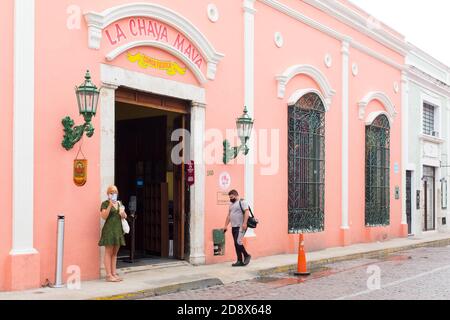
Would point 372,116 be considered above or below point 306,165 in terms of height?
above

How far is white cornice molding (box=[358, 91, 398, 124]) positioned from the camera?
763 inches

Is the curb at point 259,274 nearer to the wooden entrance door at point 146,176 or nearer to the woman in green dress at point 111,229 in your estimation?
the woman in green dress at point 111,229

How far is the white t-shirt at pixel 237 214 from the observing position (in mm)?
12656

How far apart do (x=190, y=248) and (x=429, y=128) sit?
1610 cm

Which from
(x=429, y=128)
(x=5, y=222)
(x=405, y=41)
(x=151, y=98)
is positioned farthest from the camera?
(x=429, y=128)

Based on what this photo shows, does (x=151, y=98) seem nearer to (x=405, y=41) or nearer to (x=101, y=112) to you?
(x=101, y=112)

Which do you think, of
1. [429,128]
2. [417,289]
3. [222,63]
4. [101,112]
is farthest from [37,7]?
[429,128]

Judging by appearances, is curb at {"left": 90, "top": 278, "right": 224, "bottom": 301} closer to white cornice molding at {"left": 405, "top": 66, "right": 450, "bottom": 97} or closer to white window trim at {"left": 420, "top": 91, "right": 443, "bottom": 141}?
white cornice molding at {"left": 405, "top": 66, "right": 450, "bottom": 97}

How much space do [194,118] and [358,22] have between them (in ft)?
29.2

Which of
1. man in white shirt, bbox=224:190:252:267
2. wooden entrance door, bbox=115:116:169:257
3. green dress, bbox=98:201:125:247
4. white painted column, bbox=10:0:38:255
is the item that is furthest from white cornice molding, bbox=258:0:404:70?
green dress, bbox=98:201:125:247

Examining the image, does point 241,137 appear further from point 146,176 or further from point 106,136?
point 106,136

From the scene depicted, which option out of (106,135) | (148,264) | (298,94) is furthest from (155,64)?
(298,94)

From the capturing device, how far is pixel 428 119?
2545cm

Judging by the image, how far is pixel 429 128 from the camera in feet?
83.4
